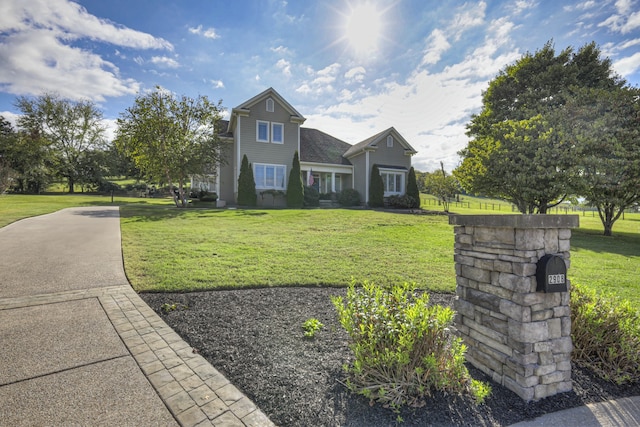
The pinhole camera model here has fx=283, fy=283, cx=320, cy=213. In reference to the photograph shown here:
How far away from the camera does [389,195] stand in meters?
23.4

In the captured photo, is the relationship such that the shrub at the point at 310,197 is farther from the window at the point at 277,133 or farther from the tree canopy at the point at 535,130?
the tree canopy at the point at 535,130

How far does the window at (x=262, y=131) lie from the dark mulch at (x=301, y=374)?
18.1 meters

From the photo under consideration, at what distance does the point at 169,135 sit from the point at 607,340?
2153cm

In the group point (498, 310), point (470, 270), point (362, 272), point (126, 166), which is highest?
point (126, 166)

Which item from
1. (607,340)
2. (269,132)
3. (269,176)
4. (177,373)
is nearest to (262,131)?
(269,132)

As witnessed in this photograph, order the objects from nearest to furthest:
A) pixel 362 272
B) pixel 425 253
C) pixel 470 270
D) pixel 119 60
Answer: pixel 470 270, pixel 362 272, pixel 425 253, pixel 119 60

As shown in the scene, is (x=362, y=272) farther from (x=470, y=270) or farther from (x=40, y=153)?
(x=40, y=153)

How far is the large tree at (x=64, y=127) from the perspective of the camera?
3194cm

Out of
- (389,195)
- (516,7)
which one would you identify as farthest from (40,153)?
(516,7)

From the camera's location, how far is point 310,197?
21.4 metres

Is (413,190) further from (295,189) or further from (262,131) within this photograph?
(262,131)

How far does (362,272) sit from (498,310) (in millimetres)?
3486

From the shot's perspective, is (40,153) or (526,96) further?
(40,153)

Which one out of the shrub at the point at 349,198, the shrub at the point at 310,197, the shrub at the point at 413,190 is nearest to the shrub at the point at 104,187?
the shrub at the point at 310,197
